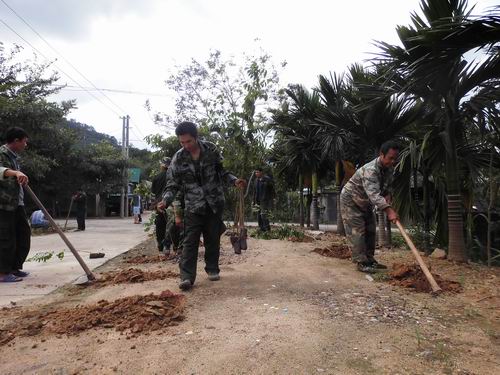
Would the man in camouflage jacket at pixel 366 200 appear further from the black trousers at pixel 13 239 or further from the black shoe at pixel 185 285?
the black trousers at pixel 13 239

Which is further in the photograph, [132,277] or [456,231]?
[456,231]

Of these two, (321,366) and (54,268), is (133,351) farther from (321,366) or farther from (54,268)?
(54,268)

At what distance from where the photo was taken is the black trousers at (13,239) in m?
4.95

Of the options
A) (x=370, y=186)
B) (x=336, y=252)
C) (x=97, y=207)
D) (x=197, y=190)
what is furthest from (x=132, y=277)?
(x=97, y=207)

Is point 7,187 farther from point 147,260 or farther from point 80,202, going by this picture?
point 80,202

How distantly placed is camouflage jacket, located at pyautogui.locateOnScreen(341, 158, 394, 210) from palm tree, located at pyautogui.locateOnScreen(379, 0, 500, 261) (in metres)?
1.03

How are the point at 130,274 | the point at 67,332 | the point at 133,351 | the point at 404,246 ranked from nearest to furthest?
1. the point at 133,351
2. the point at 67,332
3. the point at 130,274
4. the point at 404,246

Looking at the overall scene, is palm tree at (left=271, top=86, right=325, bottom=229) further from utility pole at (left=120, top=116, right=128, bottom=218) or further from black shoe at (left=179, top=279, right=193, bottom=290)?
utility pole at (left=120, top=116, right=128, bottom=218)

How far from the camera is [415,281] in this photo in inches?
171

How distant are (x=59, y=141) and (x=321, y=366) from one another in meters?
21.7

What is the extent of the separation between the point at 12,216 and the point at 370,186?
13.6ft

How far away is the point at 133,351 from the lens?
2.70 m

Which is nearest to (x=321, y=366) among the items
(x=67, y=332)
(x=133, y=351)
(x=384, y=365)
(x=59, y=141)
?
(x=384, y=365)

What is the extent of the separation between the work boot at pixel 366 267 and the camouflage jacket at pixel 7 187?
406 centimetres
